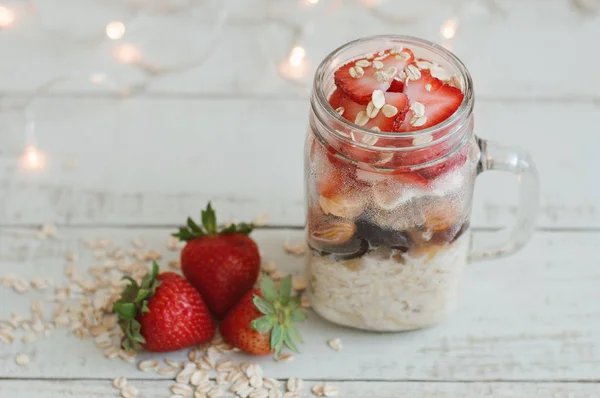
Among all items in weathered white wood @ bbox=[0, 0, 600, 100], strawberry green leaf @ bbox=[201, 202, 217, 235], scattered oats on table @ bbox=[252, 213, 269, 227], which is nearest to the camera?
strawberry green leaf @ bbox=[201, 202, 217, 235]

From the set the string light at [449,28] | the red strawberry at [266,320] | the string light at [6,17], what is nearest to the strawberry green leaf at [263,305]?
the red strawberry at [266,320]

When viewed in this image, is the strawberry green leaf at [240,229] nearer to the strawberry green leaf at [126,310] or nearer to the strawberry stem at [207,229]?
the strawberry stem at [207,229]

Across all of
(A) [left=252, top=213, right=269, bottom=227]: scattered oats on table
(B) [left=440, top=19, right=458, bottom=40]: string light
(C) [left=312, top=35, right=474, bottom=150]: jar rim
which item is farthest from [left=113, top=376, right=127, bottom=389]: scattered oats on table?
(B) [left=440, top=19, right=458, bottom=40]: string light

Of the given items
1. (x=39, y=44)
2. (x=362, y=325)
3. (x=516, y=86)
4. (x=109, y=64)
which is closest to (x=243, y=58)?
(x=109, y=64)

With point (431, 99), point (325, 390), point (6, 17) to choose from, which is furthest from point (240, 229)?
point (6, 17)

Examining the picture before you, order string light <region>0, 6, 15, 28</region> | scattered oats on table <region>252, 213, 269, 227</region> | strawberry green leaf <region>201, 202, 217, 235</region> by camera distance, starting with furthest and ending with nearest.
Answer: string light <region>0, 6, 15, 28</region>
scattered oats on table <region>252, 213, 269, 227</region>
strawberry green leaf <region>201, 202, 217, 235</region>

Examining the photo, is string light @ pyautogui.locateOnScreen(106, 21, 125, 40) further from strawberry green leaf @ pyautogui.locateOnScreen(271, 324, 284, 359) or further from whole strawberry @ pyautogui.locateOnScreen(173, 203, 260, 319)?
strawberry green leaf @ pyautogui.locateOnScreen(271, 324, 284, 359)

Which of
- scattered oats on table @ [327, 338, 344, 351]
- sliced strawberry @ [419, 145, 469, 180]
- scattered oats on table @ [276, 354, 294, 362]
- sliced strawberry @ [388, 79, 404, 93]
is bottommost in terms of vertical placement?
scattered oats on table @ [276, 354, 294, 362]

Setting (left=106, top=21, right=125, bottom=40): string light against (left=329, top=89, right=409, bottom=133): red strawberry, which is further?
(left=106, top=21, right=125, bottom=40): string light
